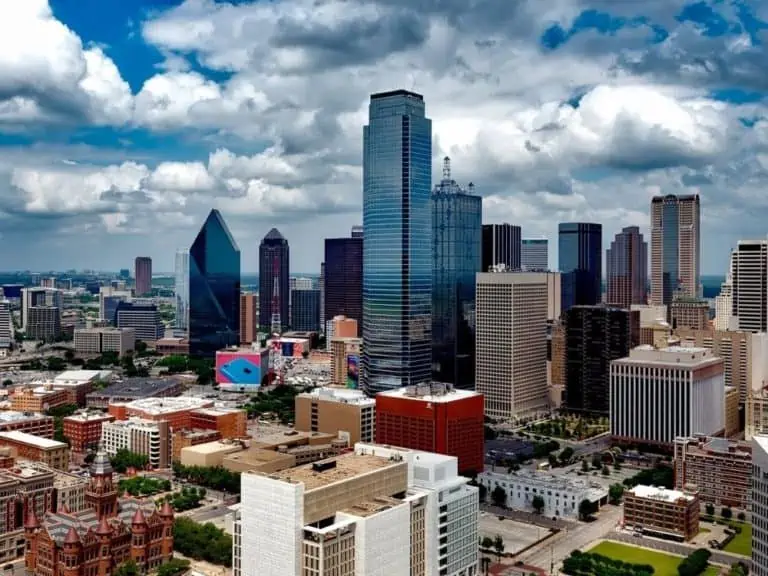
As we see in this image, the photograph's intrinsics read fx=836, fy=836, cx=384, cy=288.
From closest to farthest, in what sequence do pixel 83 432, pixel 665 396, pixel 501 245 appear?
pixel 83 432 → pixel 665 396 → pixel 501 245

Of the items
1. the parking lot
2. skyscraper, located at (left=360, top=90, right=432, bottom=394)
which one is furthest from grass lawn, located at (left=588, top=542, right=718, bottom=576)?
skyscraper, located at (left=360, top=90, right=432, bottom=394)

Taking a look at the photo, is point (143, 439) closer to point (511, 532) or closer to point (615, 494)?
point (511, 532)

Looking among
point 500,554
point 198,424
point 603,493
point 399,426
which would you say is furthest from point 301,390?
point 500,554

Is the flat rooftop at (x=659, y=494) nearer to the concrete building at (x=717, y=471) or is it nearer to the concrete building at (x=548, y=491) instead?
the concrete building at (x=548, y=491)

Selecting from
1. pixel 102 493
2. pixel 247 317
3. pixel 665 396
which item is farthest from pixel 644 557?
pixel 247 317

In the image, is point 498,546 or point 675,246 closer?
point 498,546

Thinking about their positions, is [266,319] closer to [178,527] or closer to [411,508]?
[178,527]

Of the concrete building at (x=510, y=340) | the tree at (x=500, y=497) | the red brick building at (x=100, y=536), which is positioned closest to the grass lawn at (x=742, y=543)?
the tree at (x=500, y=497)
